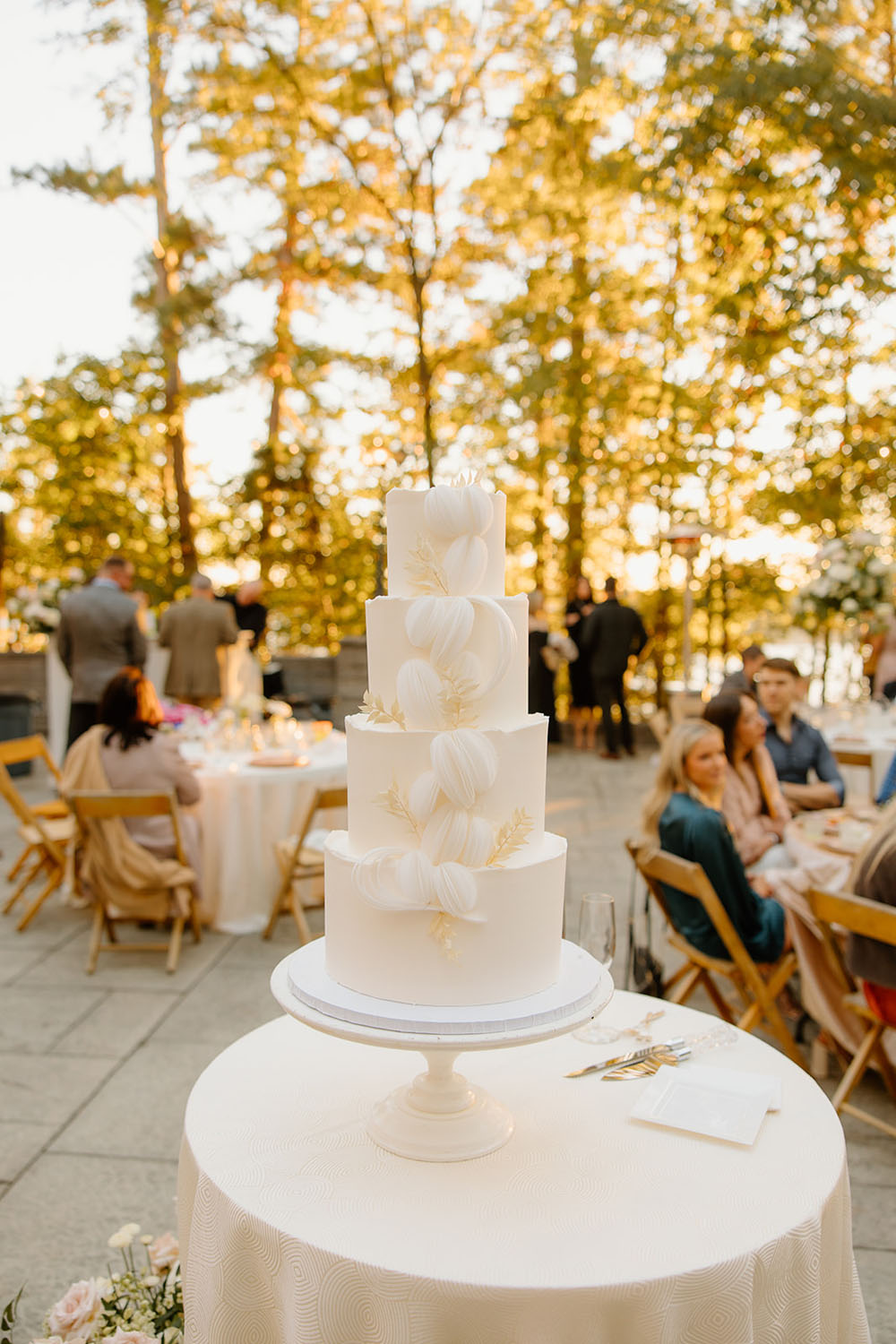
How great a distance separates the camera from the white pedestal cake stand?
1603 millimetres

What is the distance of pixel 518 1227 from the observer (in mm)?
1534

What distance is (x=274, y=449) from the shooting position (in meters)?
14.2

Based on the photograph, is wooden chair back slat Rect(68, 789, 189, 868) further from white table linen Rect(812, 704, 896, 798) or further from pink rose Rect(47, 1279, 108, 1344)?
white table linen Rect(812, 704, 896, 798)

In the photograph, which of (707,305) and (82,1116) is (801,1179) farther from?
(707,305)

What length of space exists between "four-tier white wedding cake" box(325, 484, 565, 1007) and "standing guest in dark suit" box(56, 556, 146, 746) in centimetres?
577

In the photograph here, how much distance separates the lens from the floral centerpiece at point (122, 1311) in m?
1.95

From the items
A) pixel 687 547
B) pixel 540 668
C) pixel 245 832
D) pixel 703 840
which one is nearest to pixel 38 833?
pixel 245 832

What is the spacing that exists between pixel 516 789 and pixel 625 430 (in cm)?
1246

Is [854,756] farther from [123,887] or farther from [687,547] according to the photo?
[687,547]

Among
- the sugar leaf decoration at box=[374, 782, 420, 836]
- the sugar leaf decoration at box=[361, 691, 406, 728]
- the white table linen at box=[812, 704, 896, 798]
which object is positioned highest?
the sugar leaf decoration at box=[361, 691, 406, 728]

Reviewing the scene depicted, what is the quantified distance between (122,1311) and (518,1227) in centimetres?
103

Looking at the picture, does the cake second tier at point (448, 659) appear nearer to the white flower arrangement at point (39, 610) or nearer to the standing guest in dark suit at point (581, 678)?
the white flower arrangement at point (39, 610)

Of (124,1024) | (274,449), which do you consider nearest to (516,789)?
(124,1024)

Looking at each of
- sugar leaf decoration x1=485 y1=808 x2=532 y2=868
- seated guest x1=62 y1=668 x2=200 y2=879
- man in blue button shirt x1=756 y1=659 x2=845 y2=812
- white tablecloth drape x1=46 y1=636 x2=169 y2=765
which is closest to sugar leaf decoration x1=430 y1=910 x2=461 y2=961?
sugar leaf decoration x1=485 y1=808 x2=532 y2=868
